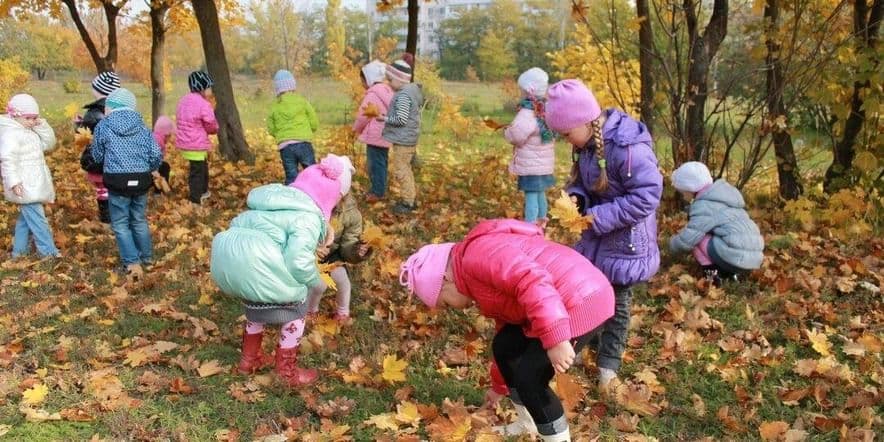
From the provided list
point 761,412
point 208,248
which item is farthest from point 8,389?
point 761,412

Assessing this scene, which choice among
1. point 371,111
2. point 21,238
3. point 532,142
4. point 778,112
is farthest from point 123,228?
point 778,112

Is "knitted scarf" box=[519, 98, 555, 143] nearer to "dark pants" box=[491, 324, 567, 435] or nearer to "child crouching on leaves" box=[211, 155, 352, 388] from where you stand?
"child crouching on leaves" box=[211, 155, 352, 388]

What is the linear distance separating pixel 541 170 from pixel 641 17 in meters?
1.85

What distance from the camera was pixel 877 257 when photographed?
5691mm

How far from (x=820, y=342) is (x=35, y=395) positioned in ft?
13.8

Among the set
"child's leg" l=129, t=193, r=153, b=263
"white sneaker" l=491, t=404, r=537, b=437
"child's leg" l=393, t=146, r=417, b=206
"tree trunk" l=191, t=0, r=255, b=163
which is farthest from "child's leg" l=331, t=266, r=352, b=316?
"tree trunk" l=191, t=0, r=255, b=163

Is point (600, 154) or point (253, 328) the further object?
point (253, 328)

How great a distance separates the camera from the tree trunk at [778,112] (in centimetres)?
665

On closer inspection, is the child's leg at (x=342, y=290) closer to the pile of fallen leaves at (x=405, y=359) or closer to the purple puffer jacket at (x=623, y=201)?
the pile of fallen leaves at (x=405, y=359)

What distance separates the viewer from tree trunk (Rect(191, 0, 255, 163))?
9.55 m

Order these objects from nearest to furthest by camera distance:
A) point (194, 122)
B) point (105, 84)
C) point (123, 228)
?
point (123, 228)
point (105, 84)
point (194, 122)

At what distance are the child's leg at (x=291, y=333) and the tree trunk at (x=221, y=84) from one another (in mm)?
6830

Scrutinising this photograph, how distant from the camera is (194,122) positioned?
7.57 meters

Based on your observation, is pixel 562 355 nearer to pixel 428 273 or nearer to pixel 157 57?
pixel 428 273
